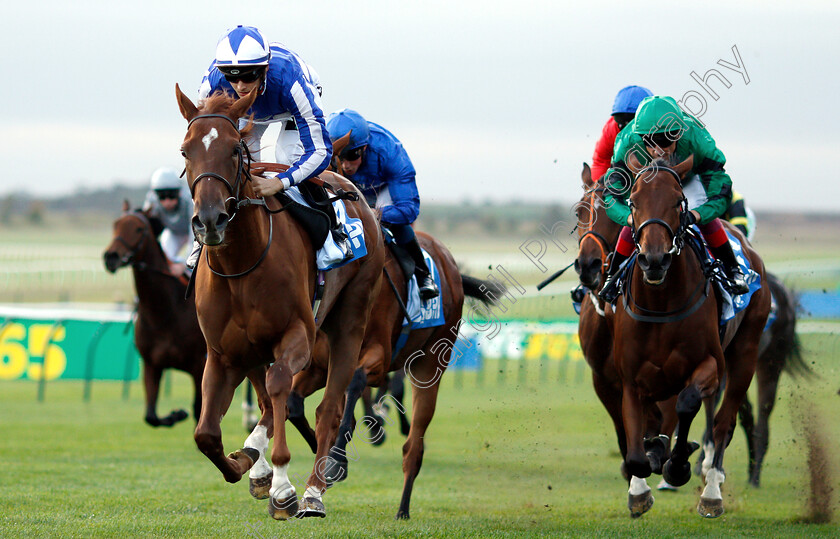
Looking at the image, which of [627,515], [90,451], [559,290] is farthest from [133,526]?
[559,290]

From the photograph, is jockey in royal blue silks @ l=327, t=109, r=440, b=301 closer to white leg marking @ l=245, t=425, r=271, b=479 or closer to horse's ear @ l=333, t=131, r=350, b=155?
horse's ear @ l=333, t=131, r=350, b=155

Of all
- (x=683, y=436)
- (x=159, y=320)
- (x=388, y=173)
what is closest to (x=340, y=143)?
(x=388, y=173)

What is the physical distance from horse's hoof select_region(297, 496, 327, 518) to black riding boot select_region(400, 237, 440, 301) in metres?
2.33

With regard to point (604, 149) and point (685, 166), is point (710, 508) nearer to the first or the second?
point (685, 166)

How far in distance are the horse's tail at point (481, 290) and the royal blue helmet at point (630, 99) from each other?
1.99 metres

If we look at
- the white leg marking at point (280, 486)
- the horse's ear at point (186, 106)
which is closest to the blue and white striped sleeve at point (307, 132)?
the horse's ear at point (186, 106)

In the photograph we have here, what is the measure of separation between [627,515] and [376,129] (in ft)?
10.1

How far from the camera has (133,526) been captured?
246 inches

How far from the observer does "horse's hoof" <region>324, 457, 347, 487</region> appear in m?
→ 6.21

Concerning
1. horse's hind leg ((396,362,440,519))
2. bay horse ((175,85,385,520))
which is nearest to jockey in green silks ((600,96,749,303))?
horse's hind leg ((396,362,440,519))

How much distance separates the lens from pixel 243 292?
518 centimetres

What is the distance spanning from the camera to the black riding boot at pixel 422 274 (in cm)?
766

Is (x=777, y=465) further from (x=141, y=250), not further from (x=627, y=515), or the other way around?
(x=141, y=250)

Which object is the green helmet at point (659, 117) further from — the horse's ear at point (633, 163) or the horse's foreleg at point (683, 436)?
the horse's foreleg at point (683, 436)
